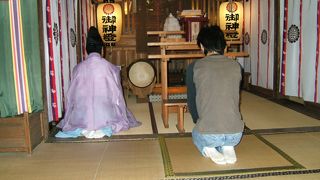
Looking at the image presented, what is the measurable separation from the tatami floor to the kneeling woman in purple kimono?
0.76 ft

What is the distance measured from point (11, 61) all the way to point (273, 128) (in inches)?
140

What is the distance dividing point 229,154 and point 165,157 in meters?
0.68

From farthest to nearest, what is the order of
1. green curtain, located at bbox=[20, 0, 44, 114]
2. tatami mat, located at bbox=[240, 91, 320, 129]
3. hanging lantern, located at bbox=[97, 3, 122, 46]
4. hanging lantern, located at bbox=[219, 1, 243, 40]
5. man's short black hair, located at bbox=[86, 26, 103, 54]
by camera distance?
hanging lantern, located at bbox=[219, 1, 243, 40] → hanging lantern, located at bbox=[97, 3, 122, 46] → tatami mat, located at bbox=[240, 91, 320, 129] → man's short black hair, located at bbox=[86, 26, 103, 54] → green curtain, located at bbox=[20, 0, 44, 114]

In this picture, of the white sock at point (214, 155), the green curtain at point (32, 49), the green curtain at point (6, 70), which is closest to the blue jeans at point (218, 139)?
the white sock at point (214, 155)

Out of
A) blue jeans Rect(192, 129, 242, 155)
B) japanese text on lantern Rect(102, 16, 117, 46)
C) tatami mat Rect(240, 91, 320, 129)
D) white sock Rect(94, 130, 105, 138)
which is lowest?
tatami mat Rect(240, 91, 320, 129)

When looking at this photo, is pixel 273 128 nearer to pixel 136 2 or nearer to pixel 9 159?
pixel 9 159

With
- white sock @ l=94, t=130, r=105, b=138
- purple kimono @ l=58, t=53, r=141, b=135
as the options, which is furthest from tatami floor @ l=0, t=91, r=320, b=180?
purple kimono @ l=58, t=53, r=141, b=135

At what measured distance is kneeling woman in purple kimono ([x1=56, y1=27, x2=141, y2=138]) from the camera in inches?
180

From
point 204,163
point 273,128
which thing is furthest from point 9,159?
point 273,128

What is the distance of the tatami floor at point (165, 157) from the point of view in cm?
316

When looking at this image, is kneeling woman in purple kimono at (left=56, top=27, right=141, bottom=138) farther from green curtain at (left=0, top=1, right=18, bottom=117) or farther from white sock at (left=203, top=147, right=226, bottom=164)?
white sock at (left=203, top=147, right=226, bottom=164)

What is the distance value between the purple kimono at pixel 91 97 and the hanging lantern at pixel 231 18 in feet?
18.0

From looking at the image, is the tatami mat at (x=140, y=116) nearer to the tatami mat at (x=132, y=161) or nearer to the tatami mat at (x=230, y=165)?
the tatami mat at (x=132, y=161)

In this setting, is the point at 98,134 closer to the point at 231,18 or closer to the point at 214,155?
the point at 214,155
